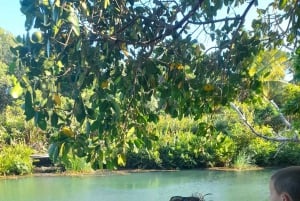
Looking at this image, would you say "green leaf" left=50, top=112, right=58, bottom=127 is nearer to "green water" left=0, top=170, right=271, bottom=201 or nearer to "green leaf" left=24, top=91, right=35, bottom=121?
"green leaf" left=24, top=91, right=35, bottom=121

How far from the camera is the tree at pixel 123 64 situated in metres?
1.52

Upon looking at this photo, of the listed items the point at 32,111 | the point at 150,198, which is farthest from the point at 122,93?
the point at 150,198

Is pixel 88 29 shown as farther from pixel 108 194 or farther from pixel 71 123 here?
pixel 108 194

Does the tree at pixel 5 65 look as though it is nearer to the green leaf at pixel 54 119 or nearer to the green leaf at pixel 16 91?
the green leaf at pixel 16 91

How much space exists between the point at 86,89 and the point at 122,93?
Answer: 9.1 inches

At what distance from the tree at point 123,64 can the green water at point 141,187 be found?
4.60m

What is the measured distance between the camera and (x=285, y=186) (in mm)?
1332

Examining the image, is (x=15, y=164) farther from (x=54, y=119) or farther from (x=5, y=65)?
(x=54, y=119)

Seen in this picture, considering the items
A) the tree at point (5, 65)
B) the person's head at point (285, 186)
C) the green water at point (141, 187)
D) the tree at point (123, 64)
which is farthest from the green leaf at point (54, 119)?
the green water at point (141, 187)

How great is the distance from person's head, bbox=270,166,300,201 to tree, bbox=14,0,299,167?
0.60m

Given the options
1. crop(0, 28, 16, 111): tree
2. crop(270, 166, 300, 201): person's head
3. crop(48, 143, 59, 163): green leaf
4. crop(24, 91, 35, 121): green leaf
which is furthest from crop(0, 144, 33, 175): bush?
crop(270, 166, 300, 201): person's head

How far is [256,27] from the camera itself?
2.66 m

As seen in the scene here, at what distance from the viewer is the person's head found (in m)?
1.32

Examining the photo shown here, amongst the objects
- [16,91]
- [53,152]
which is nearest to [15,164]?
[53,152]
